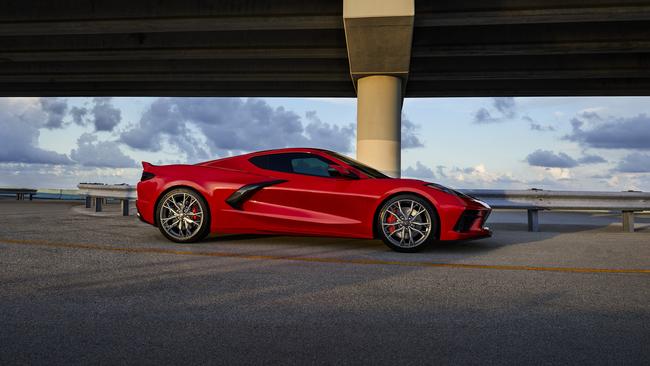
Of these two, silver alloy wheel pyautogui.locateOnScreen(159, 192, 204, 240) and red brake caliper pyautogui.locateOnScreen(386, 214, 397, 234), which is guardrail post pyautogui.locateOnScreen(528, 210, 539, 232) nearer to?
red brake caliper pyautogui.locateOnScreen(386, 214, 397, 234)

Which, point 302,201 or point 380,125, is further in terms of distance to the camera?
point 380,125

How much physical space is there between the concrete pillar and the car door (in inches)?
325

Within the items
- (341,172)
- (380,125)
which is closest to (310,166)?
(341,172)

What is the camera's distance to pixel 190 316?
313 centimetres

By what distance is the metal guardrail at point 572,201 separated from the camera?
1005 centimetres

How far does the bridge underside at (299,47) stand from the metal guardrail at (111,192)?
4442mm

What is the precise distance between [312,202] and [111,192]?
303 inches

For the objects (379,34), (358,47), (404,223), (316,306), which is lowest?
(316,306)

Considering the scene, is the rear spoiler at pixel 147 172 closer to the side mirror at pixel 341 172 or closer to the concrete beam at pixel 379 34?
the side mirror at pixel 341 172

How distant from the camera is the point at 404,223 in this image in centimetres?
611

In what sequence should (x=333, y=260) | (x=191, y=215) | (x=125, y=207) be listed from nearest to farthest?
1. (x=333, y=260)
2. (x=191, y=215)
3. (x=125, y=207)

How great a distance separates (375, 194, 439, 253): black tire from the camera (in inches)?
240

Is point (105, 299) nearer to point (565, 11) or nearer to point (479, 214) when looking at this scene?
point (479, 214)

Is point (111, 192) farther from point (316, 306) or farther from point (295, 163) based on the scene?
point (316, 306)
